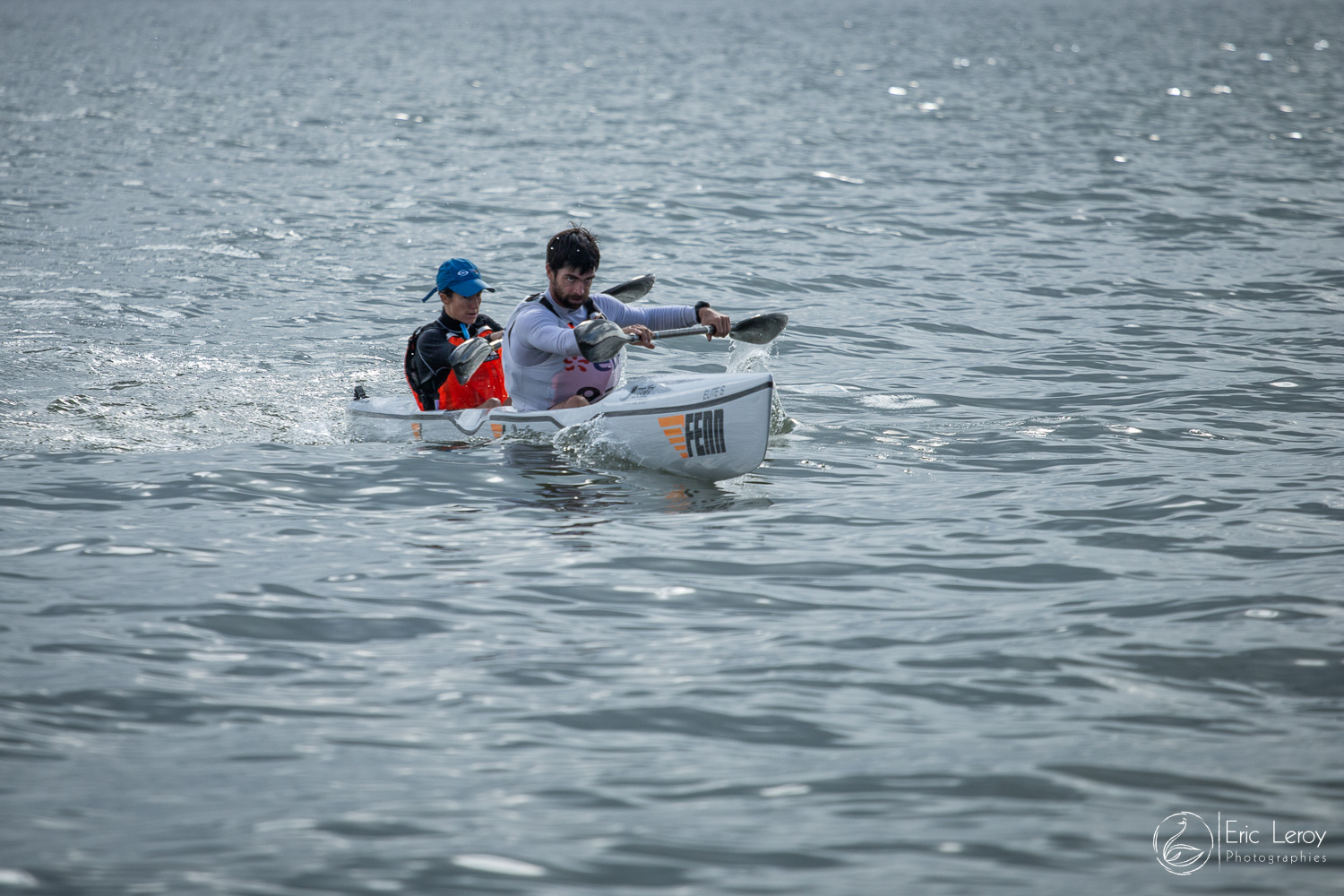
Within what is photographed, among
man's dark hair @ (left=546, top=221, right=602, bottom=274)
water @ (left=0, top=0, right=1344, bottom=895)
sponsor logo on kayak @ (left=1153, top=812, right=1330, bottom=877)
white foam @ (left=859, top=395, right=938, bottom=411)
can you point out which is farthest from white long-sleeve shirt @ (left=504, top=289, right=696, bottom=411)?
sponsor logo on kayak @ (left=1153, top=812, right=1330, bottom=877)

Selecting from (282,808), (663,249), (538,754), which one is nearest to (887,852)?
(538,754)

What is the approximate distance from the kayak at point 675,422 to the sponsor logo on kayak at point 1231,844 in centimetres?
355

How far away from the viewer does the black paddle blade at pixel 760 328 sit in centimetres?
807

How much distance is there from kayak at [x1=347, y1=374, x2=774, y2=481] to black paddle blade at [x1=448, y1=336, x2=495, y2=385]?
244 mm

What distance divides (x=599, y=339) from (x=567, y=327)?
477 mm

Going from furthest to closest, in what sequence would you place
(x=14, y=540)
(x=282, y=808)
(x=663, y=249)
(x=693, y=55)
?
(x=693, y=55), (x=663, y=249), (x=14, y=540), (x=282, y=808)

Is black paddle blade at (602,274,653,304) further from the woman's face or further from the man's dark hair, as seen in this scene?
the man's dark hair

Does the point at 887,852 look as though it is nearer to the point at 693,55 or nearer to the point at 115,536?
the point at 115,536

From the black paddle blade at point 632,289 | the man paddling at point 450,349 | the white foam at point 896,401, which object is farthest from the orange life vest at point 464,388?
the white foam at point 896,401

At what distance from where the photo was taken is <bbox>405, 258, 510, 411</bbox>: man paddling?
8.18m

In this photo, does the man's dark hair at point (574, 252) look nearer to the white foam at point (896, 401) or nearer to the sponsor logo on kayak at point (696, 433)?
the sponsor logo on kayak at point (696, 433)

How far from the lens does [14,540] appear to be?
611 centimetres

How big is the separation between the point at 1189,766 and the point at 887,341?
23.5 ft

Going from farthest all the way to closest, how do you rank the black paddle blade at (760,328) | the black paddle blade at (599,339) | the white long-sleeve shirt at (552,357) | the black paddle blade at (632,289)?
the black paddle blade at (632,289) < the black paddle blade at (760,328) < the white long-sleeve shirt at (552,357) < the black paddle blade at (599,339)
